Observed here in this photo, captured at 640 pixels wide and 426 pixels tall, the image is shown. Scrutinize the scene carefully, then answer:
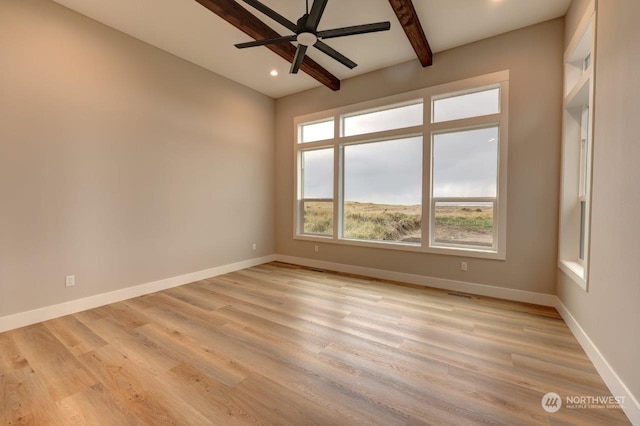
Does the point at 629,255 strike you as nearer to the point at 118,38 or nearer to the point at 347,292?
the point at 347,292

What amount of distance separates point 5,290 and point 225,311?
6.57 feet

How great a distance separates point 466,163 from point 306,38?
260 centimetres

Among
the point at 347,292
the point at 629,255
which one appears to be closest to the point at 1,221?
the point at 347,292

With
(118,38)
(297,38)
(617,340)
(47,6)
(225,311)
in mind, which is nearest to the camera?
(617,340)

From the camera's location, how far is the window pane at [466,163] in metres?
3.46

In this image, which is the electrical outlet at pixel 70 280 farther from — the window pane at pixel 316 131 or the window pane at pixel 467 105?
the window pane at pixel 467 105

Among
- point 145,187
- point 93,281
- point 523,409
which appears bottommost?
point 523,409

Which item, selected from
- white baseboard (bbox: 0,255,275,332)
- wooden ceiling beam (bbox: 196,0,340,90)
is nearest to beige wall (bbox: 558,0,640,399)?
wooden ceiling beam (bbox: 196,0,340,90)

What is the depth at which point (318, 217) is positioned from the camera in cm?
514

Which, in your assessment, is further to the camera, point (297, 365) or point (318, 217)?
point (318, 217)

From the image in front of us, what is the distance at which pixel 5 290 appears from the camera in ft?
8.21

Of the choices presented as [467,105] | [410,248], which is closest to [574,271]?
[410,248]

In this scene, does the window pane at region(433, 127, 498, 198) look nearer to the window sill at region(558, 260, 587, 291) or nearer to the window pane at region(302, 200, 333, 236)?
the window sill at region(558, 260, 587, 291)

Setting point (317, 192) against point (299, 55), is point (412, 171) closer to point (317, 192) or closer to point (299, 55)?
point (317, 192)
